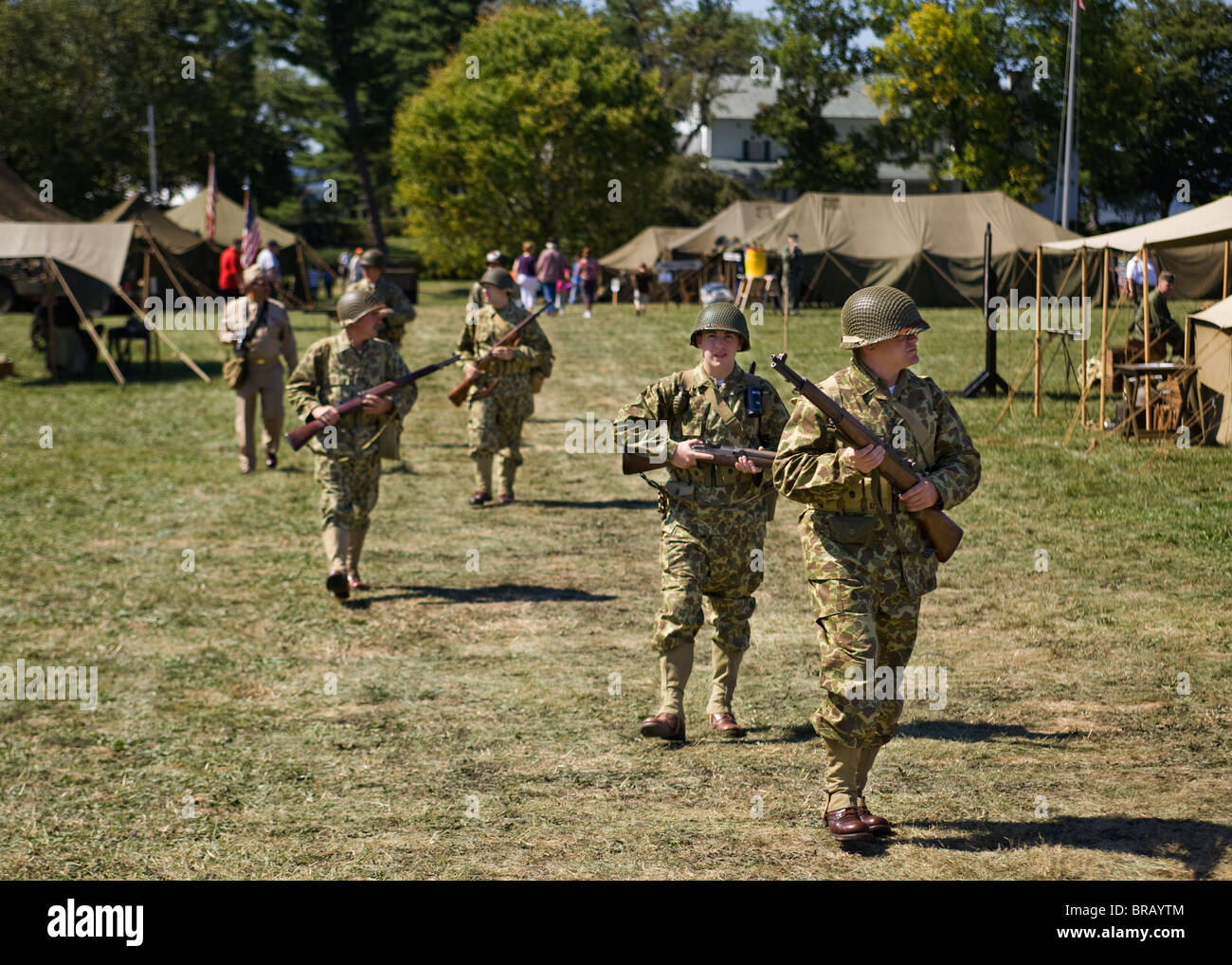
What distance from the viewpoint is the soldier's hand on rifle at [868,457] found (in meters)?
5.57

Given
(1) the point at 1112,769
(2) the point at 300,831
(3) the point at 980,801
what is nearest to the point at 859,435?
(3) the point at 980,801

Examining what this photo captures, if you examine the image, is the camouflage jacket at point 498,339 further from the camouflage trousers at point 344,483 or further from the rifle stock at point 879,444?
the rifle stock at point 879,444

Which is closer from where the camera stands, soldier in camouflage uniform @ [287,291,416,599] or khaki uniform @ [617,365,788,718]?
khaki uniform @ [617,365,788,718]

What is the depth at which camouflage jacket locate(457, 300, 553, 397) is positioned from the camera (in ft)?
44.8

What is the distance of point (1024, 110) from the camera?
5581 centimetres

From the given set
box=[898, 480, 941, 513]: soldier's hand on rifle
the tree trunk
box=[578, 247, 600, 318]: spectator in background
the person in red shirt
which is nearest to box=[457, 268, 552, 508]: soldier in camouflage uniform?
box=[898, 480, 941, 513]: soldier's hand on rifle

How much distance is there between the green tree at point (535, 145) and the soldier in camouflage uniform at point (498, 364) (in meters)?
36.0

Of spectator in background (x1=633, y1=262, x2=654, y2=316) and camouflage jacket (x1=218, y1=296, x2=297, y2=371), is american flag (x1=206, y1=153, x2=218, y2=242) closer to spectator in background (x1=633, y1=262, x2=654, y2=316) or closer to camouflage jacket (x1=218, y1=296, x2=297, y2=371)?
spectator in background (x1=633, y1=262, x2=654, y2=316)

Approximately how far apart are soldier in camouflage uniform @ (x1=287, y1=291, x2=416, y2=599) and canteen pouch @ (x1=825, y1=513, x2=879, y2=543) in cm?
509

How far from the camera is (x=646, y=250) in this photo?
1784 inches

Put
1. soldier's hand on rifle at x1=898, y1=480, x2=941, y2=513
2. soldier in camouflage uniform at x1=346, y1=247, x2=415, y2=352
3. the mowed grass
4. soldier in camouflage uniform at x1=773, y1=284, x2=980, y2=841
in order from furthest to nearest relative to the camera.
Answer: soldier in camouflage uniform at x1=346, y1=247, x2=415, y2=352 < the mowed grass < soldier in camouflage uniform at x1=773, y1=284, x2=980, y2=841 < soldier's hand on rifle at x1=898, y1=480, x2=941, y2=513

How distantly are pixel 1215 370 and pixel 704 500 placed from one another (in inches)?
430
